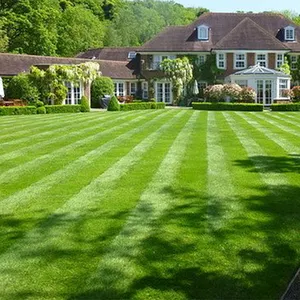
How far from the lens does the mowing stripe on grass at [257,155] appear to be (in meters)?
8.79

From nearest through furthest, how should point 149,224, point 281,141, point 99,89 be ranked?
point 149,224
point 281,141
point 99,89

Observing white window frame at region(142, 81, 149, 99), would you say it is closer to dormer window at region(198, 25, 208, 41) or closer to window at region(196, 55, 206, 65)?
window at region(196, 55, 206, 65)

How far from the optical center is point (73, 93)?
1647 inches

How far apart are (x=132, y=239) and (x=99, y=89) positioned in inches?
1544

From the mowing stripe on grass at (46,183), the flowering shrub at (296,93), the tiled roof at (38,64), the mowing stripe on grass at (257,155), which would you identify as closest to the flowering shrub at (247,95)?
the flowering shrub at (296,93)

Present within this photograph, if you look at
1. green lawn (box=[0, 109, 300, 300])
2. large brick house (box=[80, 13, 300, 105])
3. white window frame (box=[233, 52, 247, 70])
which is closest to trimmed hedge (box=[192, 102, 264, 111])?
large brick house (box=[80, 13, 300, 105])

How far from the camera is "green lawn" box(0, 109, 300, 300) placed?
15.5ft

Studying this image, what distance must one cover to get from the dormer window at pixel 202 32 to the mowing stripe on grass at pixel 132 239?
4264 centimetres

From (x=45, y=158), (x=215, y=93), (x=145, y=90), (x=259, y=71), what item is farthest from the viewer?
(x=145, y=90)

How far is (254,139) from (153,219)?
9075mm

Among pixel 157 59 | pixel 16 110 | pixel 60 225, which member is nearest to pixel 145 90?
A: pixel 157 59

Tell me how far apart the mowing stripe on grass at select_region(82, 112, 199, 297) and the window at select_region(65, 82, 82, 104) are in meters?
32.9

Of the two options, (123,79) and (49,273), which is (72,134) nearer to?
(49,273)

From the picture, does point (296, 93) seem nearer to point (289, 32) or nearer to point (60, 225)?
point (289, 32)
